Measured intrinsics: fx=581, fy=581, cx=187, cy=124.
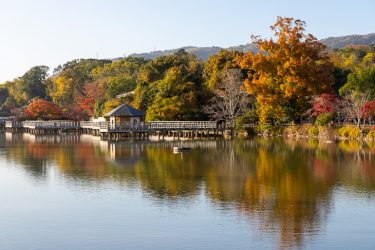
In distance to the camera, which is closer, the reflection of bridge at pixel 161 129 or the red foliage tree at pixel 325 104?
the red foliage tree at pixel 325 104

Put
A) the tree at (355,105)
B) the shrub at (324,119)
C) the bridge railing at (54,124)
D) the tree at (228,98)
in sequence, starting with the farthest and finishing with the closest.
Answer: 1. the bridge railing at (54,124)
2. the tree at (228,98)
3. the shrub at (324,119)
4. the tree at (355,105)

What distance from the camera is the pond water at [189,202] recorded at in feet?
50.6

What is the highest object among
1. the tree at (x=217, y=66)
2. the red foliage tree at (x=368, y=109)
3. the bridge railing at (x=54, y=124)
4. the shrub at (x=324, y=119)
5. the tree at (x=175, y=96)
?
the tree at (x=217, y=66)

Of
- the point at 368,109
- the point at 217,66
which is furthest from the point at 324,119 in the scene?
the point at 217,66

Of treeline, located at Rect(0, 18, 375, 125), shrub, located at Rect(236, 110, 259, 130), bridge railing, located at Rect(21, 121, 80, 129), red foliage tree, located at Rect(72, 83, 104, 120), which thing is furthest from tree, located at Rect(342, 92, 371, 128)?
red foliage tree, located at Rect(72, 83, 104, 120)

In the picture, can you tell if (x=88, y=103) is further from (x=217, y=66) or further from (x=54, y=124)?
(x=217, y=66)

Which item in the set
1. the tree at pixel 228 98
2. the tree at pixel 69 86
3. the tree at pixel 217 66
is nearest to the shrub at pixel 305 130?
the tree at pixel 228 98

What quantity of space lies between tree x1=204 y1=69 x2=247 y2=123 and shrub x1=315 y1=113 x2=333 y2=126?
8.48m

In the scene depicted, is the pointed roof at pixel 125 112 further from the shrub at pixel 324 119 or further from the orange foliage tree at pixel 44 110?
the orange foliage tree at pixel 44 110

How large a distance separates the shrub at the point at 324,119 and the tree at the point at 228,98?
8.48 metres

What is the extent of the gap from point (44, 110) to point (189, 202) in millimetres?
63016

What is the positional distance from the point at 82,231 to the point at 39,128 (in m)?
55.0

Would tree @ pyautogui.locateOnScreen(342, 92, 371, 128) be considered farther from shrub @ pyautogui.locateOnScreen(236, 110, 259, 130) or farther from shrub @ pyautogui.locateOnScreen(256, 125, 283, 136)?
shrub @ pyautogui.locateOnScreen(236, 110, 259, 130)

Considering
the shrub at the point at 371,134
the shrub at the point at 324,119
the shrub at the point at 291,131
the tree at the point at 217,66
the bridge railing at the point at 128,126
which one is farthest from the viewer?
the tree at the point at 217,66
